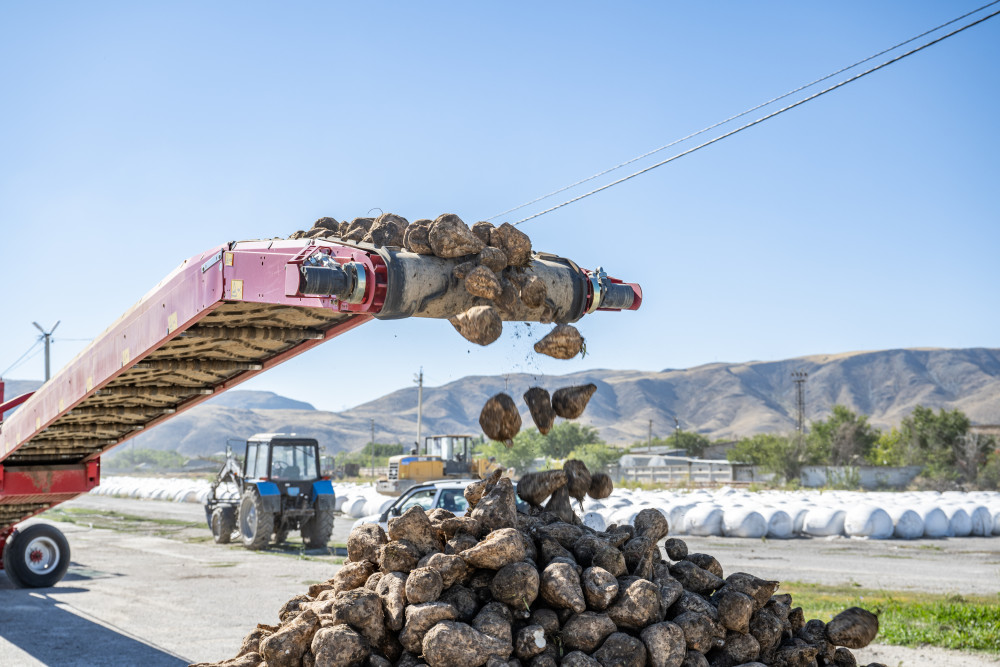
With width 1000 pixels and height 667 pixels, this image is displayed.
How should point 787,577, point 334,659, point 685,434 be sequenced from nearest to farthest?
point 334,659
point 787,577
point 685,434

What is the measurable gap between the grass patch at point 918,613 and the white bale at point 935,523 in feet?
31.4

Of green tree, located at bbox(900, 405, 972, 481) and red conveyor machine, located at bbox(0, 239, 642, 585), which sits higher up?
red conveyor machine, located at bbox(0, 239, 642, 585)

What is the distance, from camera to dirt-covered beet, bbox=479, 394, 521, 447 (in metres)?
4.59

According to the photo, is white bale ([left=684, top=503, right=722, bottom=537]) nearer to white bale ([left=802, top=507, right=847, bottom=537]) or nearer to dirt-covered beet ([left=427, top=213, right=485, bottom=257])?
white bale ([left=802, top=507, right=847, bottom=537])

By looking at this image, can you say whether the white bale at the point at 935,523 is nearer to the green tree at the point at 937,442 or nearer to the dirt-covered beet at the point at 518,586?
the dirt-covered beet at the point at 518,586

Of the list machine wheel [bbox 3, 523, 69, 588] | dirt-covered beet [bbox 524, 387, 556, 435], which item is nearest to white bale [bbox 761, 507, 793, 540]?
machine wheel [bbox 3, 523, 69, 588]

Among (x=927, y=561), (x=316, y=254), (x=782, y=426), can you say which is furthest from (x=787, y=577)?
(x=782, y=426)

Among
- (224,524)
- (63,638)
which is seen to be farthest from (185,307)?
(224,524)

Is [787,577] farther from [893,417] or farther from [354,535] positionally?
[893,417]

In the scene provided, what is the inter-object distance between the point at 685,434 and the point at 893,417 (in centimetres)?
10467

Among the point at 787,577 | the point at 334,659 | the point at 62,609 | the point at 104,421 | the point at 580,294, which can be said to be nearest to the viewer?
the point at 334,659

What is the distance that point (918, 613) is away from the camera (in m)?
9.21

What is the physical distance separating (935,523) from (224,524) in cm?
1695

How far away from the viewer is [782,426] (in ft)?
525
